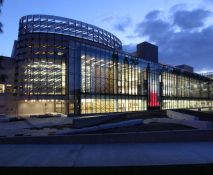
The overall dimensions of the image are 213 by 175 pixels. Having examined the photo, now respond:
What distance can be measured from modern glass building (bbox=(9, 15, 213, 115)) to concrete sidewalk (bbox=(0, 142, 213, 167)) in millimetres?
20080

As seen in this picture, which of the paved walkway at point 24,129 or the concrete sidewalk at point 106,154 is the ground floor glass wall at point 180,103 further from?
the concrete sidewalk at point 106,154

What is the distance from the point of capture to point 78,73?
31000mm

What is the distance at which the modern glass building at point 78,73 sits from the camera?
103 ft

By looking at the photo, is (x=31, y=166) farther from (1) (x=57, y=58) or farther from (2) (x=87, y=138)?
(1) (x=57, y=58)

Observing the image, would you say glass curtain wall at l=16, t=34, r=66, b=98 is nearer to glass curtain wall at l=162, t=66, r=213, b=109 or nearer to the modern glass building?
the modern glass building

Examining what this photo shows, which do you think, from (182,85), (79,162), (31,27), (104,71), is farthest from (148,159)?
(182,85)

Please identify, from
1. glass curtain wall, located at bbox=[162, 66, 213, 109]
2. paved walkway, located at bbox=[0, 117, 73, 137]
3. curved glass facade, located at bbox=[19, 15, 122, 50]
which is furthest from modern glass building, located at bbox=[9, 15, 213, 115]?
paved walkway, located at bbox=[0, 117, 73, 137]

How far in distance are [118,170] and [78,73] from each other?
25.8 metres

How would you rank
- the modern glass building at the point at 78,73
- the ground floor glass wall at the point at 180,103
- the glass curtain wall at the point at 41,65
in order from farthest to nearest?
1. the ground floor glass wall at the point at 180,103
2. the glass curtain wall at the point at 41,65
3. the modern glass building at the point at 78,73

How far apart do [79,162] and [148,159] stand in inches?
145

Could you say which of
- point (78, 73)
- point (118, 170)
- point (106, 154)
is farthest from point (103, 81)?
point (118, 170)

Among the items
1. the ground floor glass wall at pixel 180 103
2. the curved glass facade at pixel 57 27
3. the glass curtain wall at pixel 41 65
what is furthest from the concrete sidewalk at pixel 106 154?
the ground floor glass wall at pixel 180 103

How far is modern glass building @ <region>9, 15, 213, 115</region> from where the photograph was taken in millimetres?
31406

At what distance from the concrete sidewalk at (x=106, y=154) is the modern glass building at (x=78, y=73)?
20080 millimetres
